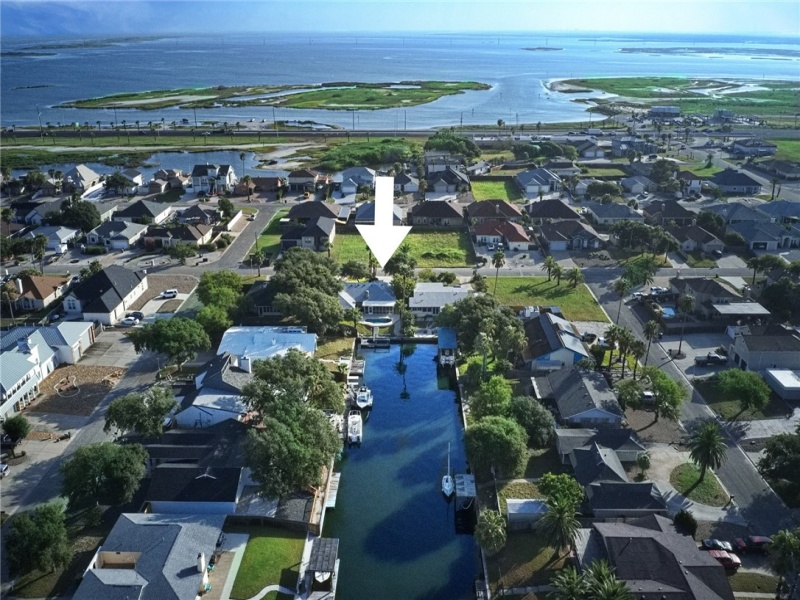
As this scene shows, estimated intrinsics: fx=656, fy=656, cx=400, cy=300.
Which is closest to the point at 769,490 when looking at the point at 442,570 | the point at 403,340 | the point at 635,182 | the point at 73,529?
the point at 442,570

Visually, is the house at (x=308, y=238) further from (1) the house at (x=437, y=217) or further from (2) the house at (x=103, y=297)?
(2) the house at (x=103, y=297)

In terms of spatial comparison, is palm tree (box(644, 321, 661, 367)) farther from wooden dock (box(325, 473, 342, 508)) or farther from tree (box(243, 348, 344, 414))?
wooden dock (box(325, 473, 342, 508))

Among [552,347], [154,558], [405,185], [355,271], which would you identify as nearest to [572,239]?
[355,271]

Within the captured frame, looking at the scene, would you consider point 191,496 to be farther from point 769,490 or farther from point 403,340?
point 769,490

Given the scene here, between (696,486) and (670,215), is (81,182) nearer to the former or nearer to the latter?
(670,215)

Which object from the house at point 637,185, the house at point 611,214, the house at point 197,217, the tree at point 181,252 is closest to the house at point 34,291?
the tree at point 181,252

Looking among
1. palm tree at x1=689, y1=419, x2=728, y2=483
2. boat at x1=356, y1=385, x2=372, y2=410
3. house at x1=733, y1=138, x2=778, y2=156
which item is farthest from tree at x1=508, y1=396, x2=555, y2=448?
house at x1=733, y1=138, x2=778, y2=156
